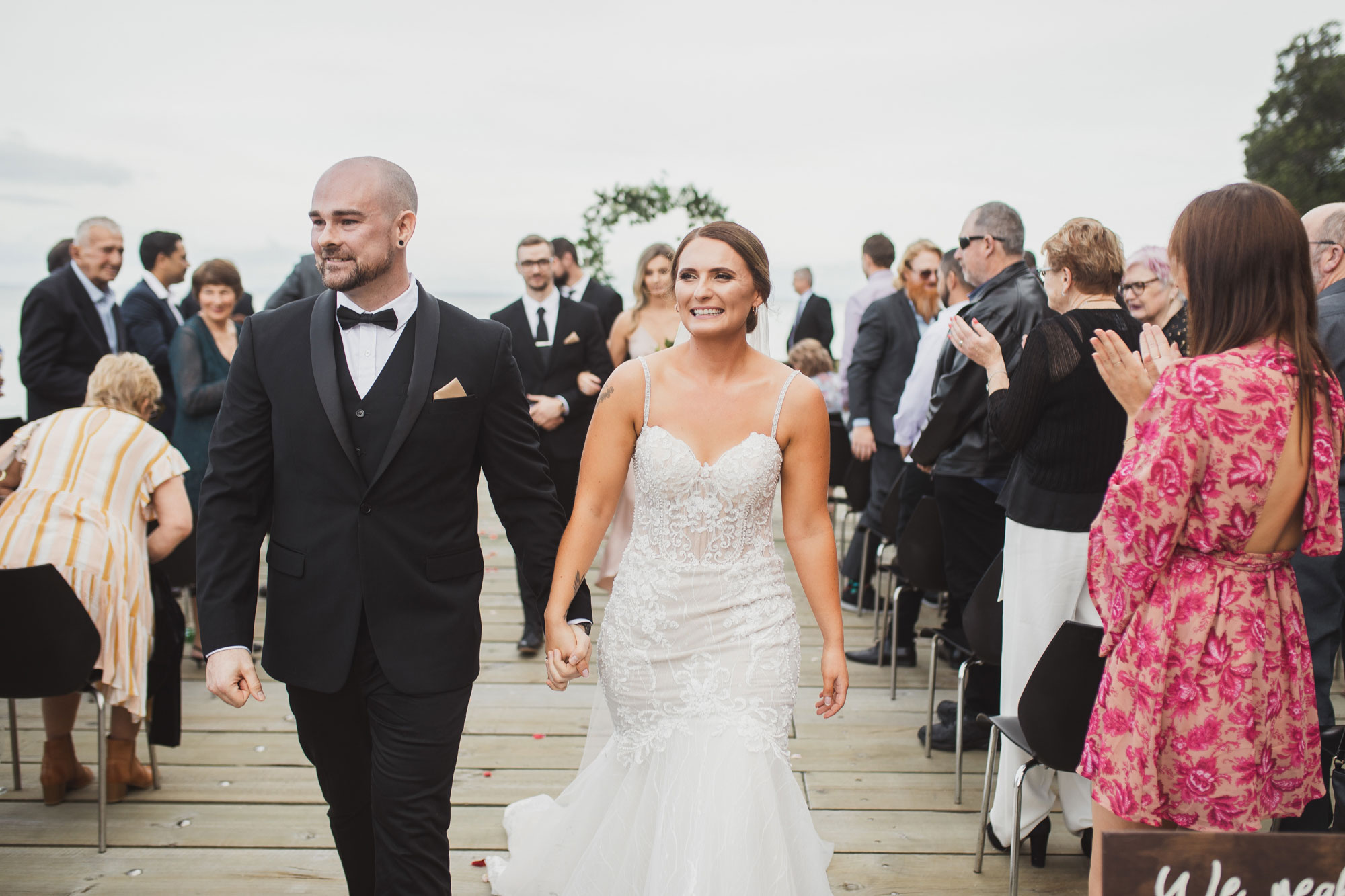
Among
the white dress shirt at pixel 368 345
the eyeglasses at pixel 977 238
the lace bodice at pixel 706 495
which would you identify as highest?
the eyeglasses at pixel 977 238

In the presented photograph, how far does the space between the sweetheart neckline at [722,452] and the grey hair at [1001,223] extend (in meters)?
1.76

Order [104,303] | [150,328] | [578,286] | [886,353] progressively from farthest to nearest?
[578,286] → [886,353] → [150,328] → [104,303]

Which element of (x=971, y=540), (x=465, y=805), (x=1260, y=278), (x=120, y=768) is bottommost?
(x=465, y=805)

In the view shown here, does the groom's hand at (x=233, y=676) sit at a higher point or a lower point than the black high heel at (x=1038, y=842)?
higher

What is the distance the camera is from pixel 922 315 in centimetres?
628

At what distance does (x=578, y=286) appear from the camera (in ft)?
27.5

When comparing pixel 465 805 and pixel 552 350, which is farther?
pixel 552 350

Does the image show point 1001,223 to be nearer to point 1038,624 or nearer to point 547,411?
point 1038,624

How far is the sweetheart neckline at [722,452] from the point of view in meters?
2.66

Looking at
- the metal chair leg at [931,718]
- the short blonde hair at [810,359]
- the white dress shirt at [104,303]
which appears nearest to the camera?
the metal chair leg at [931,718]

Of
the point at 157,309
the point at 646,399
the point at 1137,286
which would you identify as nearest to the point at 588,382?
the point at 157,309

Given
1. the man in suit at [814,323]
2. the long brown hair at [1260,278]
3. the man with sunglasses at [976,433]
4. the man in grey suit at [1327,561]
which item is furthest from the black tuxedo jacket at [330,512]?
the man in suit at [814,323]

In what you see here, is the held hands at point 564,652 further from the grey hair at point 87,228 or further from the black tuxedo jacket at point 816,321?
the black tuxedo jacket at point 816,321

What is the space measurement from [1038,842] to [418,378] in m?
2.47
